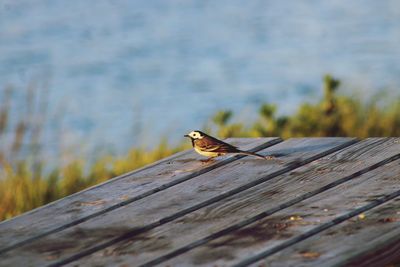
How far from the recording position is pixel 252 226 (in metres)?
3.49

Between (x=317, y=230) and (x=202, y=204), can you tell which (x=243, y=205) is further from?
(x=317, y=230)

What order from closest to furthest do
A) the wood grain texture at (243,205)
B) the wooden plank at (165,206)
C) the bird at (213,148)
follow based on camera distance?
the wood grain texture at (243,205) → the wooden plank at (165,206) → the bird at (213,148)

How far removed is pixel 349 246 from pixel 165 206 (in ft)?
2.64

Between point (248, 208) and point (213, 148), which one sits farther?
point (213, 148)

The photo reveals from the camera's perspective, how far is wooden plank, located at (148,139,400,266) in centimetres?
331

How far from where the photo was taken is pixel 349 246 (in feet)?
10.4

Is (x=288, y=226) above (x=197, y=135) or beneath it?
beneath

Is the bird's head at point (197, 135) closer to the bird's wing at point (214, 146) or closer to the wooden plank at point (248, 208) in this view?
the bird's wing at point (214, 146)

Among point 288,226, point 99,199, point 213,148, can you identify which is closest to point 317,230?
point 288,226

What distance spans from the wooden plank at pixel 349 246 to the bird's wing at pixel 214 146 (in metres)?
1.20

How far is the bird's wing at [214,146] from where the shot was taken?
180 inches

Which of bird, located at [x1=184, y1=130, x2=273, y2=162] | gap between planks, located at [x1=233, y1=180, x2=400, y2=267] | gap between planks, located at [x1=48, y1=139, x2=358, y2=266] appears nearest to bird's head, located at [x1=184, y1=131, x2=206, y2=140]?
bird, located at [x1=184, y1=130, x2=273, y2=162]

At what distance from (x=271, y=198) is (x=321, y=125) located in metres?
4.16

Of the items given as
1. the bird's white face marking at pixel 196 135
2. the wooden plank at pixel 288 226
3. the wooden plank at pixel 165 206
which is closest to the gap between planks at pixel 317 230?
the wooden plank at pixel 288 226
